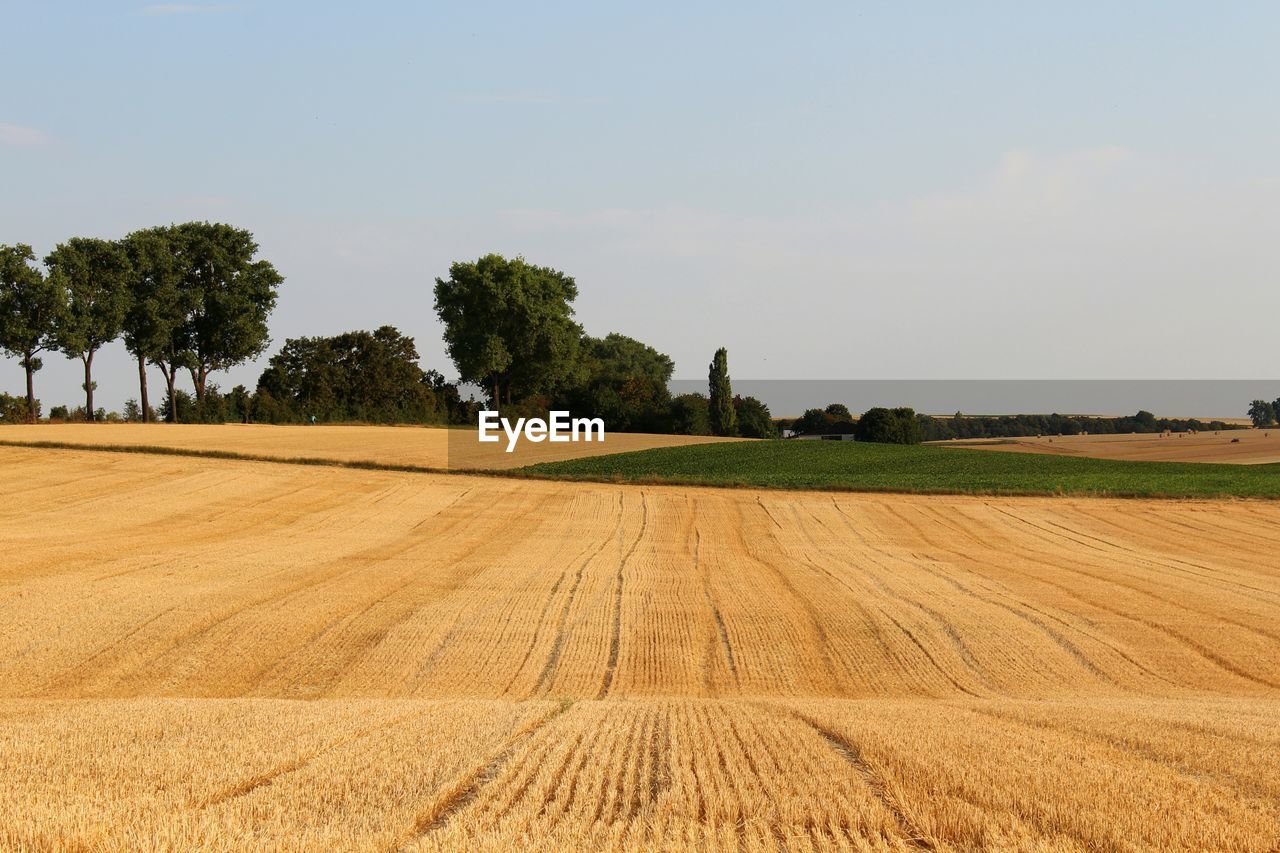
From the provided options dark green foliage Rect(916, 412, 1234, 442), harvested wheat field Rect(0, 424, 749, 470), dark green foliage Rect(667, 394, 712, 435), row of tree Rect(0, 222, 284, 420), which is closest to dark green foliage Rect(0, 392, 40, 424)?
row of tree Rect(0, 222, 284, 420)

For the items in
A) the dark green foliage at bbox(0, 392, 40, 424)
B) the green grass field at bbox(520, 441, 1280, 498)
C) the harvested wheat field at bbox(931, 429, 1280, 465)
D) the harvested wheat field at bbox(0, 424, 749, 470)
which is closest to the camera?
the green grass field at bbox(520, 441, 1280, 498)

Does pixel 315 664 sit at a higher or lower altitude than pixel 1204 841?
lower

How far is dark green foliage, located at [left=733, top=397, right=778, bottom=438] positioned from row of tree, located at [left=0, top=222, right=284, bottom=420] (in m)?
38.8

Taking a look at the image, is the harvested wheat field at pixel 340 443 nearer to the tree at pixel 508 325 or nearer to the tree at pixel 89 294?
the tree at pixel 89 294

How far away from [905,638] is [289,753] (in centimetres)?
1014

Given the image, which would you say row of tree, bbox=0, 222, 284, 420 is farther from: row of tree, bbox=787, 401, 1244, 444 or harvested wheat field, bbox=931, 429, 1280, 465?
harvested wheat field, bbox=931, 429, 1280, 465

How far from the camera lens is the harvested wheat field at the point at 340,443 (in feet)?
152

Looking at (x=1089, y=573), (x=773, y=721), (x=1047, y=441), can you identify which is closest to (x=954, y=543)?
(x=1089, y=573)

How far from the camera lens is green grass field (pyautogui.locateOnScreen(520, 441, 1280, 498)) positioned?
134 ft

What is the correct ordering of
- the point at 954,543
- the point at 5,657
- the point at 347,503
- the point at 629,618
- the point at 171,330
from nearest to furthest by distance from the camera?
the point at 5,657
the point at 629,618
the point at 954,543
the point at 347,503
the point at 171,330

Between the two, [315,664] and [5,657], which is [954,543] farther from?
[5,657]

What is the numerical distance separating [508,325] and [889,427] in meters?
35.6

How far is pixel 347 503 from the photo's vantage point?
32812 mm

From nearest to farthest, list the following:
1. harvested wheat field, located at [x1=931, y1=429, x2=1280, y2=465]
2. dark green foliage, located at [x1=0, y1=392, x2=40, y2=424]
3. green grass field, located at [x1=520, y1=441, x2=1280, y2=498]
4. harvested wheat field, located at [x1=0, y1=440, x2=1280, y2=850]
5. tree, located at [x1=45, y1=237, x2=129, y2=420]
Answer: harvested wheat field, located at [x1=0, y1=440, x2=1280, y2=850] < green grass field, located at [x1=520, y1=441, x2=1280, y2=498] < harvested wheat field, located at [x1=931, y1=429, x2=1280, y2=465] < dark green foliage, located at [x1=0, y1=392, x2=40, y2=424] < tree, located at [x1=45, y1=237, x2=129, y2=420]
